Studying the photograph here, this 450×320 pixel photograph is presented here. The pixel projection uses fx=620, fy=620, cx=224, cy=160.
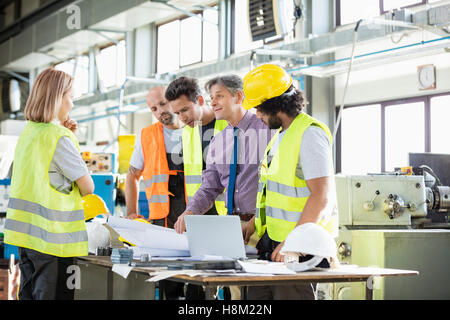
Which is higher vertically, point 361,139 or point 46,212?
point 361,139

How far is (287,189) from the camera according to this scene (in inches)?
85.0

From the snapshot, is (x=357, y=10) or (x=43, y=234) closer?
(x=43, y=234)

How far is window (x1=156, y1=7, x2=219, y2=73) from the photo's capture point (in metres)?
9.27

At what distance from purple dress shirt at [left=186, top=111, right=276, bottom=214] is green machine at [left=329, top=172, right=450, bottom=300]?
103 cm

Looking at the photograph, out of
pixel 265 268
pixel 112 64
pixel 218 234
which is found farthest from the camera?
pixel 112 64

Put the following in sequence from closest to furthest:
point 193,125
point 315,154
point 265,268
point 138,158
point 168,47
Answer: point 265,268 → point 315,154 → point 193,125 → point 138,158 → point 168,47

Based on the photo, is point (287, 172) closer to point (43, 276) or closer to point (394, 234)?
point (43, 276)

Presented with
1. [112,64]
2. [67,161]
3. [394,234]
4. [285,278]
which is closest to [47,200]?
[67,161]

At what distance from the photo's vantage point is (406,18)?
5.52m

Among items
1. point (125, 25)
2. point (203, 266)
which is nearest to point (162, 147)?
point (203, 266)

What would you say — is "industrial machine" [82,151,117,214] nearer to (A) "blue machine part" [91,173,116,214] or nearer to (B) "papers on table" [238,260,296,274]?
(A) "blue machine part" [91,173,116,214]

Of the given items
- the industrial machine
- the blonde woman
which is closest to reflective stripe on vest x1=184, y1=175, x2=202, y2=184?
the blonde woman
